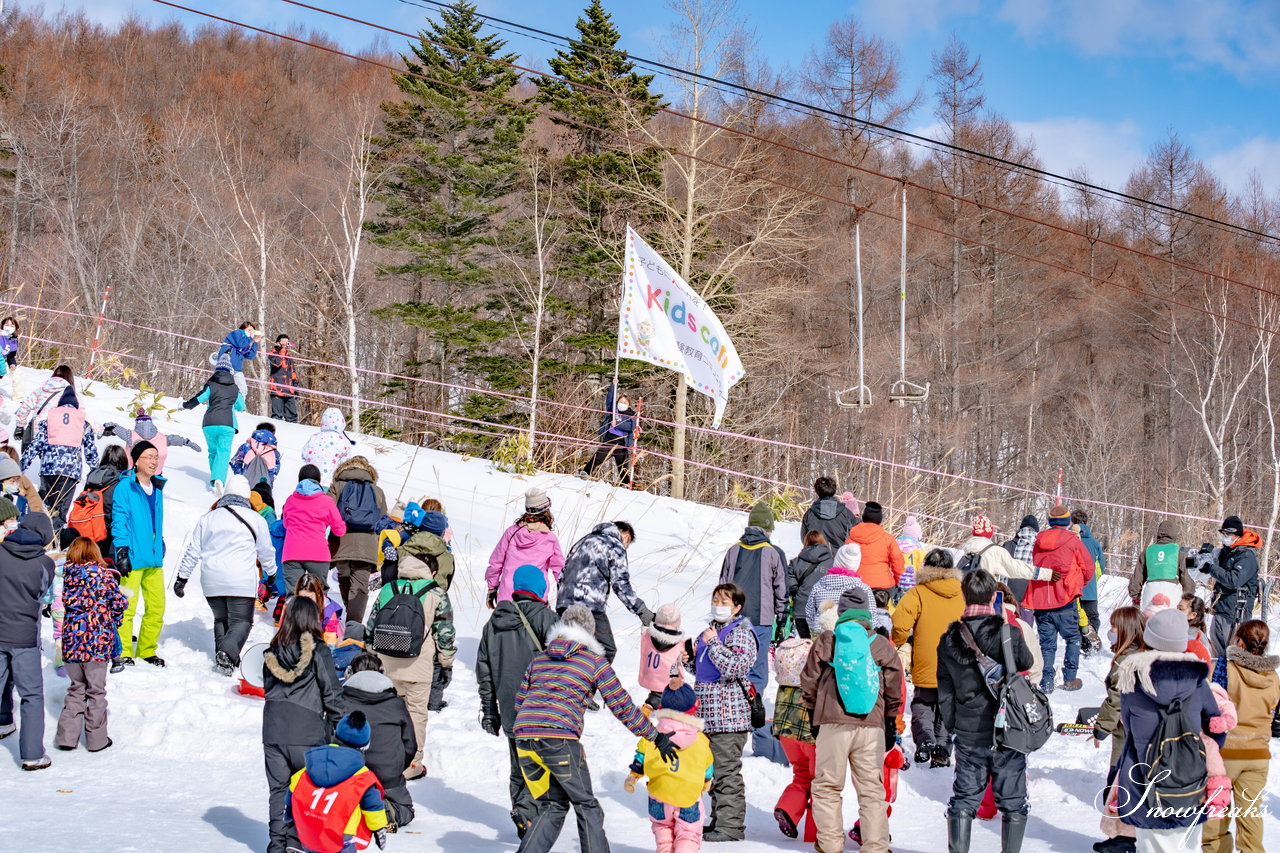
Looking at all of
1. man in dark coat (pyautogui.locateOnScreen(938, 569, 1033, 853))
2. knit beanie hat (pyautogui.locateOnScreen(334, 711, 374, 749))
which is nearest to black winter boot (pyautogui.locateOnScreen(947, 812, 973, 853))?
man in dark coat (pyautogui.locateOnScreen(938, 569, 1033, 853))

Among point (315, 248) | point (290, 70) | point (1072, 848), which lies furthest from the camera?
point (290, 70)

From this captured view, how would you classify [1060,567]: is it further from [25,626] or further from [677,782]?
[25,626]

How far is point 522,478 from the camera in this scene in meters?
18.5

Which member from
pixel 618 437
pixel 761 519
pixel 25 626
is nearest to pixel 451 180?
pixel 618 437

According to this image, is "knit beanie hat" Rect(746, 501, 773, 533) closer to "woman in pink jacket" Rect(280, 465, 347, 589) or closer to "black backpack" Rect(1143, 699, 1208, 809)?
"woman in pink jacket" Rect(280, 465, 347, 589)

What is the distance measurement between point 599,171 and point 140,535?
22684mm

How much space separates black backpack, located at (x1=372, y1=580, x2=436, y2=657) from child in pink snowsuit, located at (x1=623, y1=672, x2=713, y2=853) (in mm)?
1722

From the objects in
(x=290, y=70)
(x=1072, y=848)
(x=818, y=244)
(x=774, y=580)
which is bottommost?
(x=1072, y=848)

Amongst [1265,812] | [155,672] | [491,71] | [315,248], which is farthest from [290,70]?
[1265,812]

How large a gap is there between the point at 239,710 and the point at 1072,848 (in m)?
5.99

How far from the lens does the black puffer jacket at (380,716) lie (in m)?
5.74

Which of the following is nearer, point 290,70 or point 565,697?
point 565,697

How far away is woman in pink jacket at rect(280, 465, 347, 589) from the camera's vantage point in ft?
30.9

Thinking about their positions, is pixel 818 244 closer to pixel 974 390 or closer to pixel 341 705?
pixel 974 390
